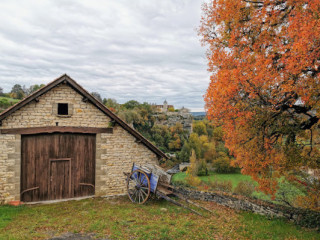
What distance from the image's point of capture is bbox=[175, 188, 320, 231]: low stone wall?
8.14 metres

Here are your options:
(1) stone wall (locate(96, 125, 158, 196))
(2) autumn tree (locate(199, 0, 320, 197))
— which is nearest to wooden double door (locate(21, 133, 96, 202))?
(1) stone wall (locate(96, 125, 158, 196))

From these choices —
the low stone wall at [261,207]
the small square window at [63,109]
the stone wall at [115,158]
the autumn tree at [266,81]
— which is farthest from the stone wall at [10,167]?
the autumn tree at [266,81]

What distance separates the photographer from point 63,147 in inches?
424

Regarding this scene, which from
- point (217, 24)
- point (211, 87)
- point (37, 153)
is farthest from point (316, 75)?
point (37, 153)

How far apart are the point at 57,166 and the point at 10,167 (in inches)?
75.4

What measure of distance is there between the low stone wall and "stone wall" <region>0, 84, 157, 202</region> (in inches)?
128

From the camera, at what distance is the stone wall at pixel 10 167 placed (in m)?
9.57

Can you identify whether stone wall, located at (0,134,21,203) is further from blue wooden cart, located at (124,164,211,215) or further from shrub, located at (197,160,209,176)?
shrub, located at (197,160,209,176)

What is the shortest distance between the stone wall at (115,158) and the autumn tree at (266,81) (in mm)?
4740

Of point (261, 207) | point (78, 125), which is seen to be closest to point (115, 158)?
point (78, 125)

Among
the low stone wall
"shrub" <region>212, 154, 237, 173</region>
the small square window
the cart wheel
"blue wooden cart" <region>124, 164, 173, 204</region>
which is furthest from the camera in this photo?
"shrub" <region>212, 154, 237, 173</region>

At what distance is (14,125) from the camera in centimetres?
977

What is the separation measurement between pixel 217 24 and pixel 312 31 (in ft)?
16.9

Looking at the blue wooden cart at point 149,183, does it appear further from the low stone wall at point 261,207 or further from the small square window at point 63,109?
the small square window at point 63,109
